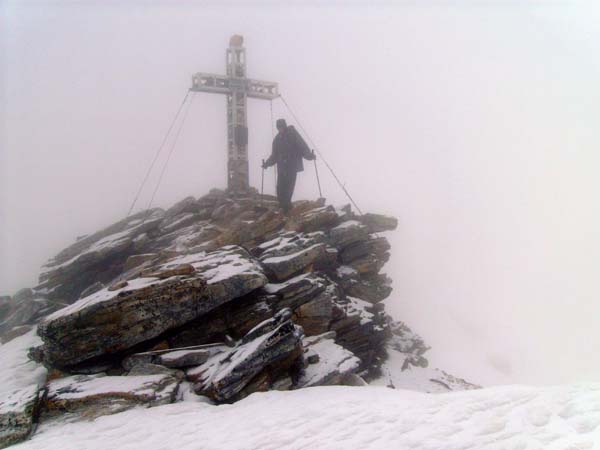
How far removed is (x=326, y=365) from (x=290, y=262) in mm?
4031

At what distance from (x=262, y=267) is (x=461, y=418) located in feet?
26.6

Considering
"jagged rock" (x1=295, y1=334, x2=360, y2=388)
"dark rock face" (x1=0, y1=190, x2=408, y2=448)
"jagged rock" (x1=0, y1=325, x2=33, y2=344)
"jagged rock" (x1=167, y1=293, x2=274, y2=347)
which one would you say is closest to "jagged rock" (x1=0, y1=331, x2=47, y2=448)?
"dark rock face" (x1=0, y1=190, x2=408, y2=448)

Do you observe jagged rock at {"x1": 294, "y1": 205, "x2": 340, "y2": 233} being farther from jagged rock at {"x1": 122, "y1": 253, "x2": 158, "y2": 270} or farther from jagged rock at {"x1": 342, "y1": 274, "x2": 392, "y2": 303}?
jagged rock at {"x1": 122, "y1": 253, "x2": 158, "y2": 270}

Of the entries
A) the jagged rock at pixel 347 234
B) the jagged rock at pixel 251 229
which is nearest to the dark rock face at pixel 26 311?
the jagged rock at pixel 251 229

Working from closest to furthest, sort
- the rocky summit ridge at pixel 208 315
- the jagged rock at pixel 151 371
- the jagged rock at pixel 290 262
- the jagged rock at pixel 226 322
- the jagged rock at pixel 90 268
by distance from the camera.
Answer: the rocky summit ridge at pixel 208 315 → the jagged rock at pixel 151 371 → the jagged rock at pixel 226 322 → the jagged rock at pixel 290 262 → the jagged rock at pixel 90 268

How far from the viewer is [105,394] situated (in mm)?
8492

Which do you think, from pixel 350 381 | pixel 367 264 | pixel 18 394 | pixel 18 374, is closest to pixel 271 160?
pixel 367 264

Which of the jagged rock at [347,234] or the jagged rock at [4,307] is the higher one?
the jagged rock at [347,234]

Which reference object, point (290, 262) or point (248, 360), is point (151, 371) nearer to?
point (248, 360)

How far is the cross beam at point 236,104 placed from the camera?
65.5ft

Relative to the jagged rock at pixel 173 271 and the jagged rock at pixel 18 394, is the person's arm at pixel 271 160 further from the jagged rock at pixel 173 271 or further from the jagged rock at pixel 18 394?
the jagged rock at pixel 18 394

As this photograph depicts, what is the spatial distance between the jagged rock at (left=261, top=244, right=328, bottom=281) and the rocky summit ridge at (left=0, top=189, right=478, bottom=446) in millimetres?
40

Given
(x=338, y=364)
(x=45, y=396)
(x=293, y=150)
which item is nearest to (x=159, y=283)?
(x=45, y=396)

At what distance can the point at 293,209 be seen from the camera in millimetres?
17609
